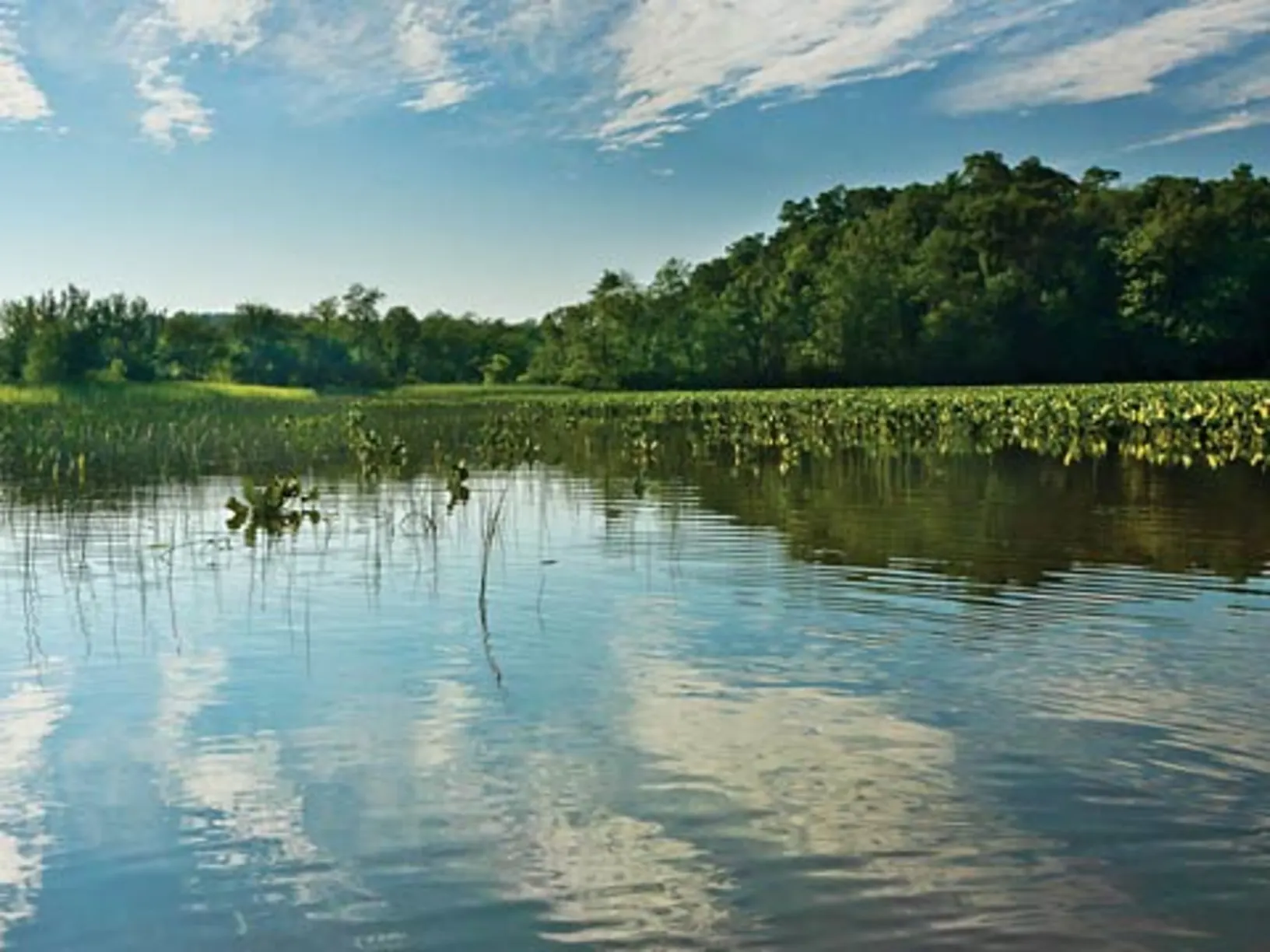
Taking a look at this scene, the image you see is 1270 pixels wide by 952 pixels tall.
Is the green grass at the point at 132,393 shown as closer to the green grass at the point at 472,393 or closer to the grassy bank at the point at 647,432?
the grassy bank at the point at 647,432

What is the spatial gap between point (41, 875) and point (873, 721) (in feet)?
13.4

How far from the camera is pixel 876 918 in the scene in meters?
4.95

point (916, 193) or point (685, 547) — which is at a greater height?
point (916, 193)

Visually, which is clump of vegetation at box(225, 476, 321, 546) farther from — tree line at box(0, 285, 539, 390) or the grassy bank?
tree line at box(0, 285, 539, 390)

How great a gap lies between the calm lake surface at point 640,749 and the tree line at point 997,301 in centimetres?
6841

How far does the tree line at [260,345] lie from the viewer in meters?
68.6

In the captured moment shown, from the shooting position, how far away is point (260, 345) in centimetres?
9288

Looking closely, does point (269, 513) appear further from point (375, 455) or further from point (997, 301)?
point (997, 301)

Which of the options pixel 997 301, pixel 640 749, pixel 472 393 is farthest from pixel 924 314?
pixel 640 749

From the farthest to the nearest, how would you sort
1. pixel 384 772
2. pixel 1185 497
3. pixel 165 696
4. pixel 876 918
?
pixel 1185 497 < pixel 165 696 < pixel 384 772 < pixel 876 918

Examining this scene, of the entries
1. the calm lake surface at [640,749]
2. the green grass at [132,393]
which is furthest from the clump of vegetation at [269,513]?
the green grass at [132,393]

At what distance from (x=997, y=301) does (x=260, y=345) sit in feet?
156

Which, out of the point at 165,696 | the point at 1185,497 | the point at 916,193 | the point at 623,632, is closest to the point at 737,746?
the point at 623,632

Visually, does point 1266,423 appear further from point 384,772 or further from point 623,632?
point 384,772
